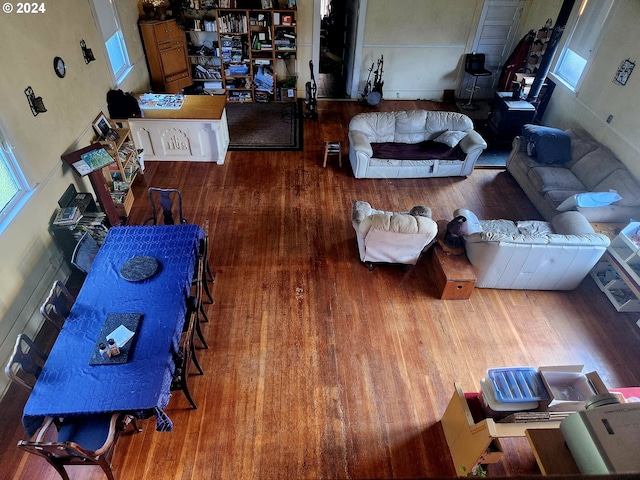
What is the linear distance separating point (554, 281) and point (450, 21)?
5654 mm

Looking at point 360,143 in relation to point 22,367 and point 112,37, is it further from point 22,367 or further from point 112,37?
point 22,367

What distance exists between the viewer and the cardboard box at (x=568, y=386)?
247 cm

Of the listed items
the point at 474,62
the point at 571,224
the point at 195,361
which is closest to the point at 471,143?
the point at 571,224

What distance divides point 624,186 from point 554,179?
0.77 meters

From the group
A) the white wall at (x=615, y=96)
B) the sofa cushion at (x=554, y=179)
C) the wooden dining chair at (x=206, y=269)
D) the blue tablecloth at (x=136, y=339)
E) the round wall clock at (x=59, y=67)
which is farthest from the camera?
the sofa cushion at (x=554, y=179)

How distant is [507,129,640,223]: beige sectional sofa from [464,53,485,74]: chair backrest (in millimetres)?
2664

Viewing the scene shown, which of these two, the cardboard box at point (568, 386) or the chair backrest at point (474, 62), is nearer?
the cardboard box at point (568, 386)

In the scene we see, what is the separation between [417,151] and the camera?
19.7ft

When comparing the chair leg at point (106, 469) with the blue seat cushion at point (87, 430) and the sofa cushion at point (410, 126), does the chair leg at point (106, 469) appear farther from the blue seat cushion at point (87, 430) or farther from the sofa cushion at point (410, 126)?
the sofa cushion at point (410, 126)

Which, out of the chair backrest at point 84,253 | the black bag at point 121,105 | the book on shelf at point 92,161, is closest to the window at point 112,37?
the black bag at point 121,105

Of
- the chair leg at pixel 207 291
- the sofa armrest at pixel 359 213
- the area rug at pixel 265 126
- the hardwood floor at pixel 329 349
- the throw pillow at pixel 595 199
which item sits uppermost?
the throw pillow at pixel 595 199

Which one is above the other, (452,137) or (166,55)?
(166,55)

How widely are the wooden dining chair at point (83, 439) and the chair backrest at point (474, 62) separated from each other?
26.7 ft

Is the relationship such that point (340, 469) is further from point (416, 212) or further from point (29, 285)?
point (29, 285)
